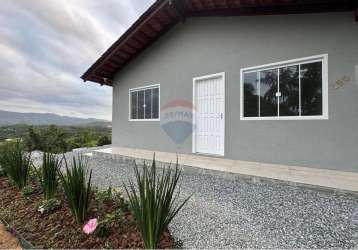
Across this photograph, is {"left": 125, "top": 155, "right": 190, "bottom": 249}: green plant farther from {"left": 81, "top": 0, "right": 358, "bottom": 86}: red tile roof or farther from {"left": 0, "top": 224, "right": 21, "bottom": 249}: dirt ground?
{"left": 81, "top": 0, "right": 358, "bottom": 86}: red tile roof

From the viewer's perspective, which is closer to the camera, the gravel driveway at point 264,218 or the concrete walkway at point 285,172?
the gravel driveway at point 264,218

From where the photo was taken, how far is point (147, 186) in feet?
5.83

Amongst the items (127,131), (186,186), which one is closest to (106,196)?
(186,186)

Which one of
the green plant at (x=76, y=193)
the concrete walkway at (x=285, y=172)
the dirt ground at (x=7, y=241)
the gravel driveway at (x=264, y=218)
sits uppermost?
the green plant at (x=76, y=193)

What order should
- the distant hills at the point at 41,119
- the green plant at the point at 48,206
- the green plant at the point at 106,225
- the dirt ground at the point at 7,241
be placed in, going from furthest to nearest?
the distant hills at the point at 41,119 → the green plant at the point at 48,206 → the dirt ground at the point at 7,241 → the green plant at the point at 106,225

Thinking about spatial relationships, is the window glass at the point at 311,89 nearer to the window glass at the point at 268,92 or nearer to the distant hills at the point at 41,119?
the window glass at the point at 268,92

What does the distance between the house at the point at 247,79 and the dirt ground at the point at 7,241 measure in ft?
15.2

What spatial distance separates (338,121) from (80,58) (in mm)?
14400

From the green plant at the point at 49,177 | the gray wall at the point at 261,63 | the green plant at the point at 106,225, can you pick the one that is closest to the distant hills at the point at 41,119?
the gray wall at the point at 261,63

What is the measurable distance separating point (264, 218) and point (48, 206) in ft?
9.33

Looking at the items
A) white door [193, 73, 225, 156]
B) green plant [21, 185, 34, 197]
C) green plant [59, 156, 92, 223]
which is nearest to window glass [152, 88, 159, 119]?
white door [193, 73, 225, 156]

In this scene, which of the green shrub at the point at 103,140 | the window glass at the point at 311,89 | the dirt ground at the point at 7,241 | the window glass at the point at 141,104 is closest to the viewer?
the dirt ground at the point at 7,241

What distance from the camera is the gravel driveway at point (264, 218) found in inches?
83.9

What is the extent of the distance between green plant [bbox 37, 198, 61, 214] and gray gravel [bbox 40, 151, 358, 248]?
1602 mm
